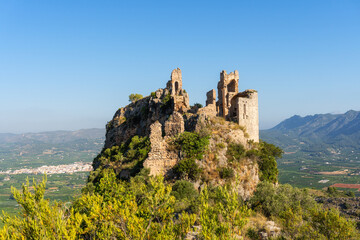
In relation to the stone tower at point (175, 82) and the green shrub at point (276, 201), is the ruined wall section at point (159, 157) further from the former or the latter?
the stone tower at point (175, 82)

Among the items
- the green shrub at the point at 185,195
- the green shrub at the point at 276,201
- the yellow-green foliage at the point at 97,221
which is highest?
the yellow-green foliage at the point at 97,221

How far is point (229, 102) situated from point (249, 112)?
119 inches

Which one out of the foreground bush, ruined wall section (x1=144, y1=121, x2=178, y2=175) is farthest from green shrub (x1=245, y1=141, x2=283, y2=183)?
the foreground bush

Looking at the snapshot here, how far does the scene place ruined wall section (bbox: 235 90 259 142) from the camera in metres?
29.6

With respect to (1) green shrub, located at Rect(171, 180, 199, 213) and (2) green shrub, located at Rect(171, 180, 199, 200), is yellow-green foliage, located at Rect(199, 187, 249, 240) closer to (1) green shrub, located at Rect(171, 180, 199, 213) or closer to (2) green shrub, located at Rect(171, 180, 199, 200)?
(1) green shrub, located at Rect(171, 180, 199, 213)

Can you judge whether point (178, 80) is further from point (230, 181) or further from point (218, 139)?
point (230, 181)

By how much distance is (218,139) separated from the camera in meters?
26.8

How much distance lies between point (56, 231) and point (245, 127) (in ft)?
77.8

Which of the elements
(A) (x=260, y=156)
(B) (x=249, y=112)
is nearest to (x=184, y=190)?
(A) (x=260, y=156)

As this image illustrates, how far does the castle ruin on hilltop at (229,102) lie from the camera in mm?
29953

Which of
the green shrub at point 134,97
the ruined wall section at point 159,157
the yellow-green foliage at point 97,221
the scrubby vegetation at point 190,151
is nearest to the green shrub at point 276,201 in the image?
the scrubby vegetation at point 190,151

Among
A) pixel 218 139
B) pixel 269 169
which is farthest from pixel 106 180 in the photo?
pixel 269 169

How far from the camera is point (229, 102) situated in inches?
1272

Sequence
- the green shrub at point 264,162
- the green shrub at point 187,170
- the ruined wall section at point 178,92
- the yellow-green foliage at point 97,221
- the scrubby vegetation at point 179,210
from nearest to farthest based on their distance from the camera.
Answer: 1. the yellow-green foliage at point 97,221
2. the scrubby vegetation at point 179,210
3. the green shrub at point 187,170
4. the green shrub at point 264,162
5. the ruined wall section at point 178,92
